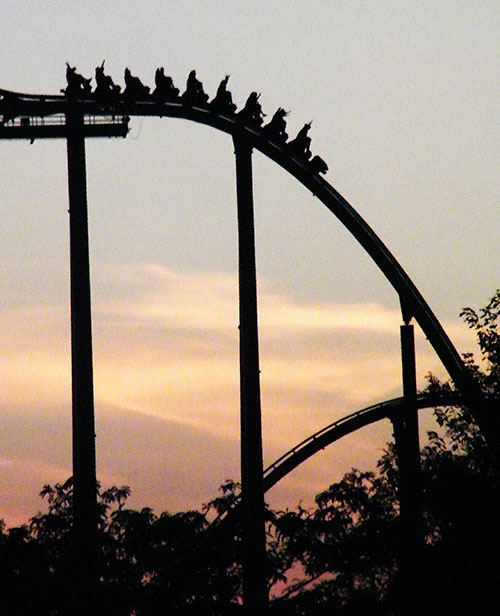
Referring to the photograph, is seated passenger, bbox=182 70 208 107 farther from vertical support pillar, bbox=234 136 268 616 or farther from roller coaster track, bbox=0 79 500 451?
vertical support pillar, bbox=234 136 268 616

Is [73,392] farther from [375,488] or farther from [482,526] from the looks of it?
[375,488]

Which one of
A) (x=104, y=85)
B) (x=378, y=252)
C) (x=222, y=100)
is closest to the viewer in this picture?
(x=104, y=85)

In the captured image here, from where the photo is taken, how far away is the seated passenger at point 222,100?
35.9 metres

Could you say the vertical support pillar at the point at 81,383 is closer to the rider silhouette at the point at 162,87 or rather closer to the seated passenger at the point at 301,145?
the rider silhouette at the point at 162,87

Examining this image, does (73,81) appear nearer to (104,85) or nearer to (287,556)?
(104,85)

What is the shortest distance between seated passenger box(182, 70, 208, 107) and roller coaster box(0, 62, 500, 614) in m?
0.03

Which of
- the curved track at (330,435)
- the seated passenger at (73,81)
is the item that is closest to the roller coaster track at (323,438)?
the curved track at (330,435)

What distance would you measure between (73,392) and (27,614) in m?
5.37

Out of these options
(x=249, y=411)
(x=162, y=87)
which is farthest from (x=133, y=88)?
(x=249, y=411)

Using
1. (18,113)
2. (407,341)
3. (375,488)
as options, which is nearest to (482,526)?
(407,341)

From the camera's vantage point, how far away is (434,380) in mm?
52938

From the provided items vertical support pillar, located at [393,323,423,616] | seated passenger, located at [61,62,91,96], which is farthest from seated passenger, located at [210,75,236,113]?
vertical support pillar, located at [393,323,423,616]

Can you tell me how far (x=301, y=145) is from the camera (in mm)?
37188

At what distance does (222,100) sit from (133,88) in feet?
8.23
